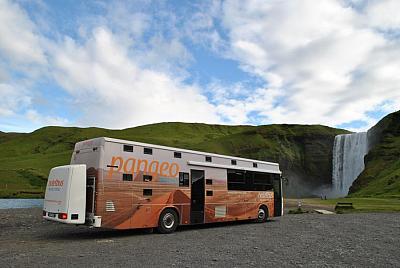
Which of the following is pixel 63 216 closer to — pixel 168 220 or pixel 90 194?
pixel 90 194

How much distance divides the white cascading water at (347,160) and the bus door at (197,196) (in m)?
74.8

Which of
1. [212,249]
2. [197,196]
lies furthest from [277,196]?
[212,249]

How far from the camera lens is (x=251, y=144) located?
11288 cm

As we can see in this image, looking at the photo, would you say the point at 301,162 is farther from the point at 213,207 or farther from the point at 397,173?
the point at 213,207

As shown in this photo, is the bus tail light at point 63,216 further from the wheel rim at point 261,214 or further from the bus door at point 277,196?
the bus door at point 277,196

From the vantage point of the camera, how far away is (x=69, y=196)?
13.6m

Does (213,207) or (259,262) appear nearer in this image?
(259,262)

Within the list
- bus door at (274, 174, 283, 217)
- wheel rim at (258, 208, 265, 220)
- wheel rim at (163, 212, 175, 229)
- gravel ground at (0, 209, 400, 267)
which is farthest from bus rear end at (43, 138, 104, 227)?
bus door at (274, 174, 283, 217)

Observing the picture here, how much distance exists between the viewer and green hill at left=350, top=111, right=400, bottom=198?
61.4 metres

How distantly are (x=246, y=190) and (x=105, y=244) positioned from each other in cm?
1038

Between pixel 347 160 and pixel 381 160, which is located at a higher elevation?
pixel 347 160

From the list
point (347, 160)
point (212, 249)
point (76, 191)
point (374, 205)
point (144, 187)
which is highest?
point (347, 160)

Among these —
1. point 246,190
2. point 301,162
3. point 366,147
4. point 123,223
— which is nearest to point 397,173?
point 366,147

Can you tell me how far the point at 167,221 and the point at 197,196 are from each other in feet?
7.35
